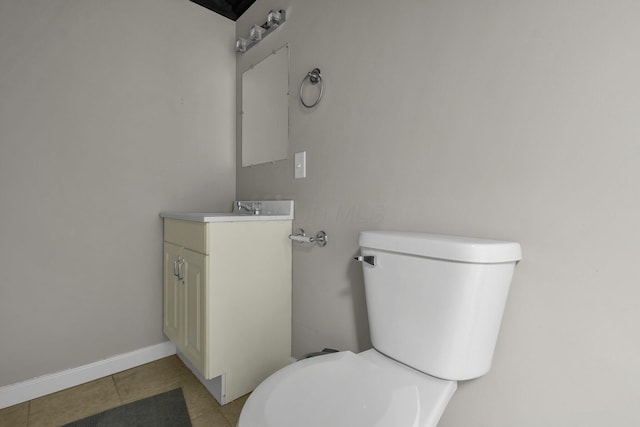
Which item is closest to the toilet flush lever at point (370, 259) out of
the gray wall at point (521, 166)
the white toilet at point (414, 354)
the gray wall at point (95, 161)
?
the white toilet at point (414, 354)

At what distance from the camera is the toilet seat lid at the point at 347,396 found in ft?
2.14

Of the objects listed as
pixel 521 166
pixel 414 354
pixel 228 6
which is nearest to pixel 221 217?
pixel 414 354

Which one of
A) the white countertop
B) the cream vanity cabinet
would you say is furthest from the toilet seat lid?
the white countertop

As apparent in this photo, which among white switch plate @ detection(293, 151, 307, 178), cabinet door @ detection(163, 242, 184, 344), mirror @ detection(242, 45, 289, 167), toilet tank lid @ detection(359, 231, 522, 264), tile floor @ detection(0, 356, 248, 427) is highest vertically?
mirror @ detection(242, 45, 289, 167)

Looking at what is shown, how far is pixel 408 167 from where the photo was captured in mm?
1074

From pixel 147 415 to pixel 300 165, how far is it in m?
1.28

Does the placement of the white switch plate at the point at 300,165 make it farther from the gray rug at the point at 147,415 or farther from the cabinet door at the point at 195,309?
the gray rug at the point at 147,415

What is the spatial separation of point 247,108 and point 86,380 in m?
1.70

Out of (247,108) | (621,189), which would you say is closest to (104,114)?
(247,108)

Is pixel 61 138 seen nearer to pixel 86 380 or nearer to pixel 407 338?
pixel 86 380

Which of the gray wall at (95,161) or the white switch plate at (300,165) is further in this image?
the white switch plate at (300,165)

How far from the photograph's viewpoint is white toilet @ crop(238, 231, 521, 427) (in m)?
0.68

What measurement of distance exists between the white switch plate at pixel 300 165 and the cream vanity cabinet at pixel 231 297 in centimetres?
25

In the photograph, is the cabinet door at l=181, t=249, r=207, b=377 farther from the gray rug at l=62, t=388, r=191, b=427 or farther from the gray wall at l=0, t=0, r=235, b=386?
the gray wall at l=0, t=0, r=235, b=386
